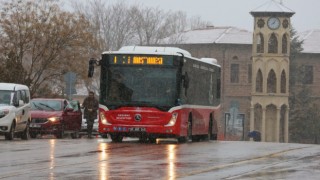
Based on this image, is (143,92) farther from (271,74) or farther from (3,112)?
(271,74)

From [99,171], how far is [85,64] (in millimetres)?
47552

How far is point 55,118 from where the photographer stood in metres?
A: 38.8

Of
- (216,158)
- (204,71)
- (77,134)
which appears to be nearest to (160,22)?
(77,134)

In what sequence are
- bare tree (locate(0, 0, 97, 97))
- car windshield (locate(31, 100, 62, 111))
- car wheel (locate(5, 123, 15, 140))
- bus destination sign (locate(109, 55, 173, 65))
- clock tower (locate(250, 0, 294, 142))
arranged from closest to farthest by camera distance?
bus destination sign (locate(109, 55, 173, 65))
car wheel (locate(5, 123, 15, 140))
car windshield (locate(31, 100, 62, 111))
bare tree (locate(0, 0, 97, 97))
clock tower (locate(250, 0, 294, 142))

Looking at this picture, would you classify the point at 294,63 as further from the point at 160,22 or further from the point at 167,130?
the point at 167,130

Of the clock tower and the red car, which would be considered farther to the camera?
the clock tower

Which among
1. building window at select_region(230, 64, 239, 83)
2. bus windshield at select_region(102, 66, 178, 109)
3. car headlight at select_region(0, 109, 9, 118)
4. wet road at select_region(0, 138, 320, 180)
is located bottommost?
wet road at select_region(0, 138, 320, 180)

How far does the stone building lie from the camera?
95312 mm

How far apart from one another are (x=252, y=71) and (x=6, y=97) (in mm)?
66196

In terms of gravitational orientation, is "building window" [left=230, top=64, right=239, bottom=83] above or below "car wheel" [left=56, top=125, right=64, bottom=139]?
above

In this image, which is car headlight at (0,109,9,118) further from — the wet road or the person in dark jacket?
the wet road

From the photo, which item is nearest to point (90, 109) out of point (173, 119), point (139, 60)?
point (139, 60)

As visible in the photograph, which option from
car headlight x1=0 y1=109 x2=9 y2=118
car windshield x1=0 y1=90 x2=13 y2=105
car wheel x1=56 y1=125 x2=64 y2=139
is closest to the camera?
car headlight x1=0 y1=109 x2=9 y2=118

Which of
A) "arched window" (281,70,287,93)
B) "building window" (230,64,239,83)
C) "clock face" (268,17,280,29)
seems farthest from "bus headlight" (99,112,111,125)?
"building window" (230,64,239,83)
